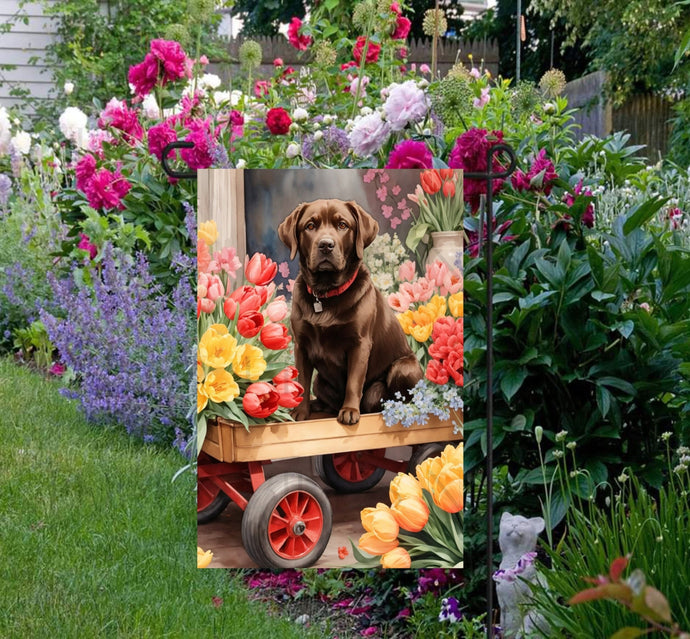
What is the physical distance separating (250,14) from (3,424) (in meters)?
16.6

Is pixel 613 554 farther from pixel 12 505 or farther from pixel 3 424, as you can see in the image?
pixel 3 424

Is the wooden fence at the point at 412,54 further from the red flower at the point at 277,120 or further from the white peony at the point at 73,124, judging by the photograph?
the red flower at the point at 277,120

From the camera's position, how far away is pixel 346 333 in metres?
2.07

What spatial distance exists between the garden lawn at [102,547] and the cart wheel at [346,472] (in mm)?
489

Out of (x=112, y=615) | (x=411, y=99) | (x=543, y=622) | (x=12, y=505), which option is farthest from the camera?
(x=12, y=505)

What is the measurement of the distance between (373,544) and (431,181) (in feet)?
2.67

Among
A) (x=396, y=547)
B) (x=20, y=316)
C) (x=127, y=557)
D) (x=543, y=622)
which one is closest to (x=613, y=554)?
(x=543, y=622)

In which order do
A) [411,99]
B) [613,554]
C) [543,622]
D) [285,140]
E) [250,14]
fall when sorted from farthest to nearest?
[250,14] < [285,140] < [411,99] < [543,622] < [613,554]

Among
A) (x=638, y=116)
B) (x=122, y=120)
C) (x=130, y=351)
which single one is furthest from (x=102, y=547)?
(x=638, y=116)

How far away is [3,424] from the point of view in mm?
3902

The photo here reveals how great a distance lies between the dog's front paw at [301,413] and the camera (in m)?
2.07

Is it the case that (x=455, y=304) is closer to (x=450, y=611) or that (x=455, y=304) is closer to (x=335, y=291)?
(x=335, y=291)

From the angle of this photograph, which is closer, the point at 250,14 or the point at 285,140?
the point at 285,140

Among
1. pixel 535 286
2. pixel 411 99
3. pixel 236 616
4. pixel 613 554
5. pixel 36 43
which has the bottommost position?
pixel 236 616
